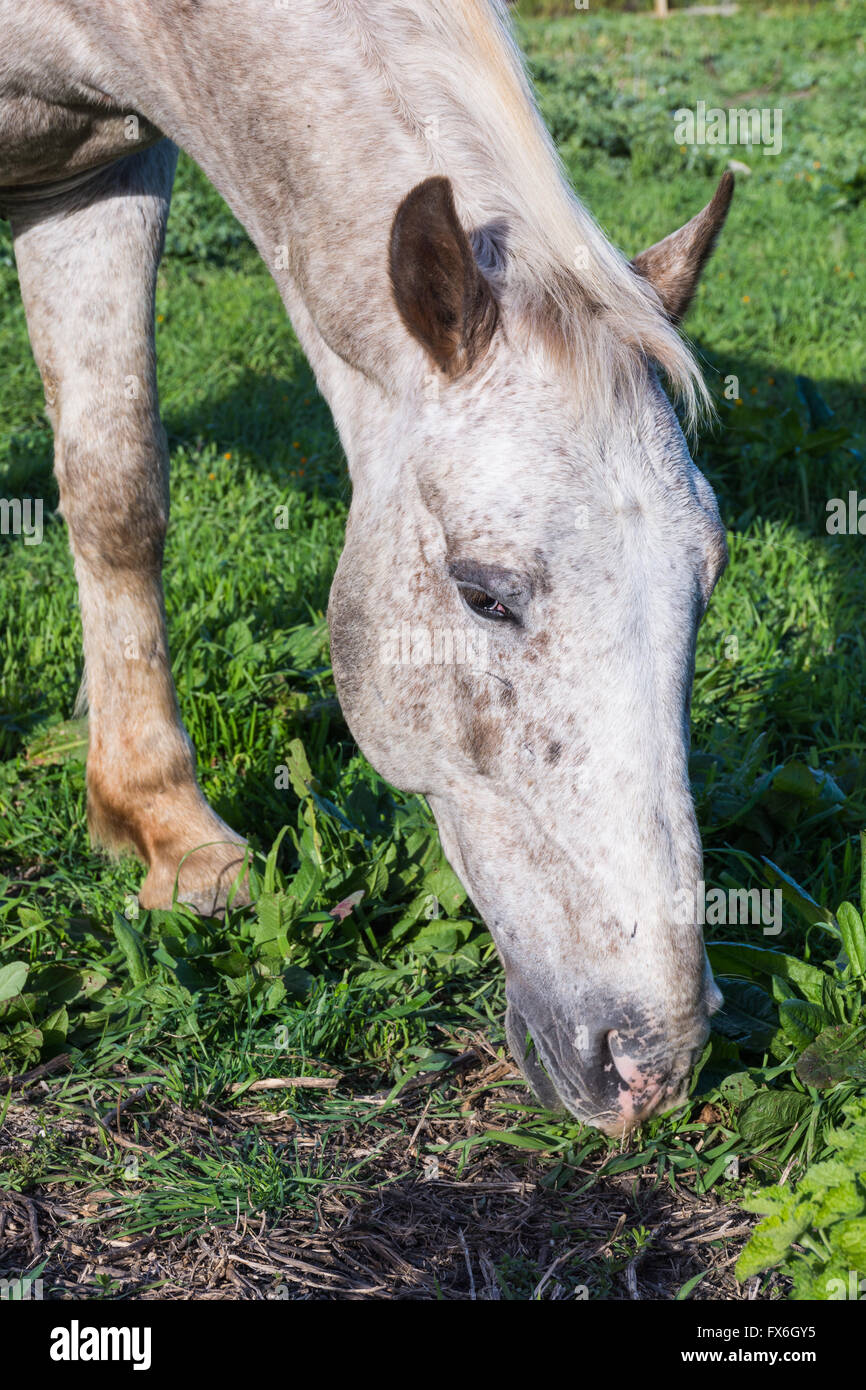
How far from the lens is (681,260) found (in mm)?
2311

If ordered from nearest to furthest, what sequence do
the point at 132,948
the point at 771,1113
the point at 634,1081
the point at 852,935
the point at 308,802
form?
the point at 634,1081
the point at 771,1113
the point at 852,935
the point at 132,948
the point at 308,802

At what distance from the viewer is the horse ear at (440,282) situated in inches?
74.8

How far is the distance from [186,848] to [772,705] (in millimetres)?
1816

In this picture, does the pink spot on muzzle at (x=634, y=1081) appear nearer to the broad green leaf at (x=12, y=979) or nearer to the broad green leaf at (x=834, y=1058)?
the broad green leaf at (x=834, y=1058)

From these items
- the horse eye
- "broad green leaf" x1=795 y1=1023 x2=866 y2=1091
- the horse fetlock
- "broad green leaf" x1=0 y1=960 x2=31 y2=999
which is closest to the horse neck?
the horse eye

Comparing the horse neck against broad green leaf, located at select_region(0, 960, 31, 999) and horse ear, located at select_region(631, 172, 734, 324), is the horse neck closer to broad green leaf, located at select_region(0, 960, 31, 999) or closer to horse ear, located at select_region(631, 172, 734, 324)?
horse ear, located at select_region(631, 172, 734, 324)

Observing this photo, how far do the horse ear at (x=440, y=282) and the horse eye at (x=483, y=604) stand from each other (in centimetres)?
39

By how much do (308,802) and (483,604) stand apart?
116cm

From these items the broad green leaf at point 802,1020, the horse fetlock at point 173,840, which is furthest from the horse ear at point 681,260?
the horse fetlock at point 173,840

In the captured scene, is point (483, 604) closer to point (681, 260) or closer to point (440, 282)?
point (440, 282)

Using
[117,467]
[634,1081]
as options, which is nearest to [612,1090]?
[634,1081]

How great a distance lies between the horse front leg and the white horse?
0.43 meters

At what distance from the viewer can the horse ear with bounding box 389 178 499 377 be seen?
190cm

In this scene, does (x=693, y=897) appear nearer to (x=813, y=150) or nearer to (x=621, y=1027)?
(x=621, y=1027)
